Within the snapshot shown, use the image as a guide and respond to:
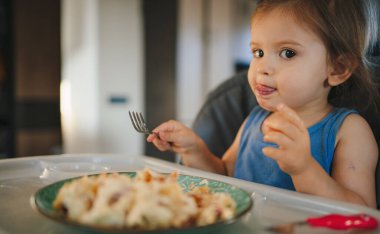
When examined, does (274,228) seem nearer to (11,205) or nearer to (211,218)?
(211,218)

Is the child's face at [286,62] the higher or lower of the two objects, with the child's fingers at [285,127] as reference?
higher

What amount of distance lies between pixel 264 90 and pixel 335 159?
0.75 feet

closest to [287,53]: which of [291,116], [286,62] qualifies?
[286,62]

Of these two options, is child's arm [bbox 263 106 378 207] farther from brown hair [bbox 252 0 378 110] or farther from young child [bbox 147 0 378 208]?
brown hair [bbox 252 0 378 110]

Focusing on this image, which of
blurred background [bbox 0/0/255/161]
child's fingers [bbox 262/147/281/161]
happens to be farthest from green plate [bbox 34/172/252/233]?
blurred background [bbox 0/0/255/161]

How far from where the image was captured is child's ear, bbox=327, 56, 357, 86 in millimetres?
963

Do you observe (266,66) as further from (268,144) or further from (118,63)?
(118,63)

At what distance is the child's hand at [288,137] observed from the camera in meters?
0.72

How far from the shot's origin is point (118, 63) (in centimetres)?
358

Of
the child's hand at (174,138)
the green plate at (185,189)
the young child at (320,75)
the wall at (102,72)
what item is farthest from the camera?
the wall at (102,72)

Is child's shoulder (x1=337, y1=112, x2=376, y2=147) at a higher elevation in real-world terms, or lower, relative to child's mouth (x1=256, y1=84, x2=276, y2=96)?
lower

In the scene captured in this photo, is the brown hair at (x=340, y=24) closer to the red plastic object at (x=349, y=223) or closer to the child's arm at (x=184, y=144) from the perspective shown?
the child's arm at (x=184, y=144)

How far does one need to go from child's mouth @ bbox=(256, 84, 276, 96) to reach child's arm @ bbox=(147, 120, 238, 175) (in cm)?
21

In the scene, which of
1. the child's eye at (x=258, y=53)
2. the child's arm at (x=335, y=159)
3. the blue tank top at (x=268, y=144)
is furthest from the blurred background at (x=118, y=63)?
the child's arm at (x=335, y=159)
